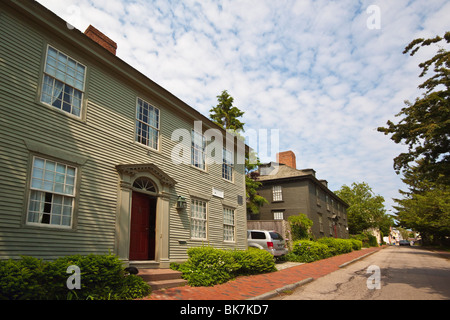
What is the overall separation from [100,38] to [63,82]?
3.67 metres

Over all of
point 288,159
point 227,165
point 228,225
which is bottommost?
point 228,225

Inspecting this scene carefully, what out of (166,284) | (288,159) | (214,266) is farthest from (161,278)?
(288,159)

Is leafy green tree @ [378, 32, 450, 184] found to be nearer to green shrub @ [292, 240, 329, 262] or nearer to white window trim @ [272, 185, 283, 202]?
green shrub @ [292, 240, 329, 262]

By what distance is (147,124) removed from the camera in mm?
11320

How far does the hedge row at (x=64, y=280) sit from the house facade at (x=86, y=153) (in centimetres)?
126

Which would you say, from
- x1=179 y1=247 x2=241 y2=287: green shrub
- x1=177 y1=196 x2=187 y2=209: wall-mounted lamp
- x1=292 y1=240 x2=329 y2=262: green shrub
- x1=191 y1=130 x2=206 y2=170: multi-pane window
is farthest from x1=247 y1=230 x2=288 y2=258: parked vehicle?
x1=177 y1=196 x2=187 y2=209: wall-mounted lamp

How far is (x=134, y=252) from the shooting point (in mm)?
10094

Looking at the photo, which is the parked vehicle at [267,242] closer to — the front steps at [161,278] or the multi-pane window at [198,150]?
the multi-pane window at [198,150]

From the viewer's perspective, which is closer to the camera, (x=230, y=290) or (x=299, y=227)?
(x=230, y=290)

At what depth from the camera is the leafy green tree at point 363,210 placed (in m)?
52.3

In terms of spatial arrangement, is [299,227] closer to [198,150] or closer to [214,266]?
[198,150]
